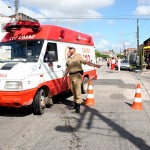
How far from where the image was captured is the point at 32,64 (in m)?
7.52

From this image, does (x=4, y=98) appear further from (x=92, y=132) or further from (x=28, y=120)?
(x=92, y=132)

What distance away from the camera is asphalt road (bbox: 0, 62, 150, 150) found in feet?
17.6

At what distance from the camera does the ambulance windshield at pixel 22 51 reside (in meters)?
8.05

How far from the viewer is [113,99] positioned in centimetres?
1063

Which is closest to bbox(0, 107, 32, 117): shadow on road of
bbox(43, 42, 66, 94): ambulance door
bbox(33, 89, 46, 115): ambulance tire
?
bbox(33, 89, 46, 115): ambulance tire

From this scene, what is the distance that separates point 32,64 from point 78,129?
87.5 inches

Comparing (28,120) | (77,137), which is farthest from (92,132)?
(28,120)

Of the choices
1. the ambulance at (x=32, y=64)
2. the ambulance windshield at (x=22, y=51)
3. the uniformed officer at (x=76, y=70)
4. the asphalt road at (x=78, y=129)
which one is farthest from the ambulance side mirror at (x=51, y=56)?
the asphalt road at (x=78, y=129)

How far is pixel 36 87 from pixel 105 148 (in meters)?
2.95

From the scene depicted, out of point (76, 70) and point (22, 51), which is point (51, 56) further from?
point (22, 51)

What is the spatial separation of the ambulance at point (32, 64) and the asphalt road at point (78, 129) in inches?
21.1

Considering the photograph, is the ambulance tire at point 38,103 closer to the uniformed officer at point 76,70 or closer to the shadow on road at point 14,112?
the shadow on road at point 14,112

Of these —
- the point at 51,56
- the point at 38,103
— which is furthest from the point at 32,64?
the point at 38,103

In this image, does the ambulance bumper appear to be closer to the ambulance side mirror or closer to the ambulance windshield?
the ambulance windshield
